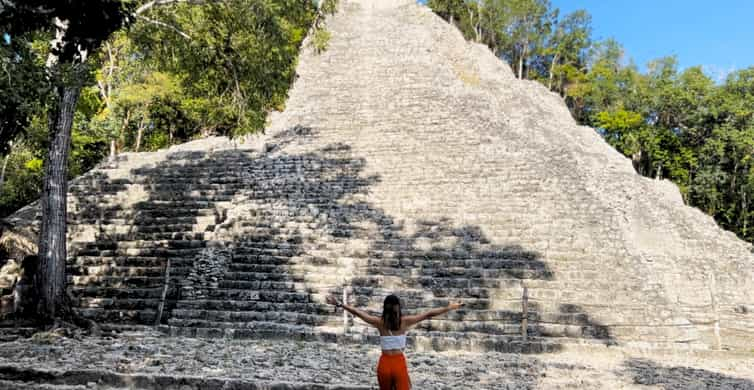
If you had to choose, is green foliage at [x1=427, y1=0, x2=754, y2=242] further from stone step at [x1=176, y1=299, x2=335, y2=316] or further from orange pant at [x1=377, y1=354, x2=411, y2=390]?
orange pant at [x1=377, y1=354, x2=411, y2=390]

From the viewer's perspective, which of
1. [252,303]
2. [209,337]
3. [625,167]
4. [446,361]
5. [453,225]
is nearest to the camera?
[446,361]

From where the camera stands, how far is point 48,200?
6.36 meters

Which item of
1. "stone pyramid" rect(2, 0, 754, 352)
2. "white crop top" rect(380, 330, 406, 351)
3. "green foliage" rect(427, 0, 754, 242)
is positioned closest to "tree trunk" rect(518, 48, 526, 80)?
"green foliage" rect(427, 0, 754, 242)

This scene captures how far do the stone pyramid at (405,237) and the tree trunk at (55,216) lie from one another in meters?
1.33

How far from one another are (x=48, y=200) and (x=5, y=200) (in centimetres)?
1605

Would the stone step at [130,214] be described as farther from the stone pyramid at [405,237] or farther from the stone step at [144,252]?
the stone step at [144,252]

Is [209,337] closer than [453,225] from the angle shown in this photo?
Yes

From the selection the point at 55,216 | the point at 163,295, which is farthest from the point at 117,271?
the point at 55,216

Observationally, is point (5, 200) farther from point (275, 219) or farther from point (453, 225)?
point (453, 225)

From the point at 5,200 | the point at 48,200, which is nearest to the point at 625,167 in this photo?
the point at 48,200

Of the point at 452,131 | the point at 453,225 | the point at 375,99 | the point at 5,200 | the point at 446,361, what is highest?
the point at 375,99

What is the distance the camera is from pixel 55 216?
20.9 feet

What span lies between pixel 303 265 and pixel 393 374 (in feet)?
A: 17.5

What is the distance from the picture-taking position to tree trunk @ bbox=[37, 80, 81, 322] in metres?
6.29
